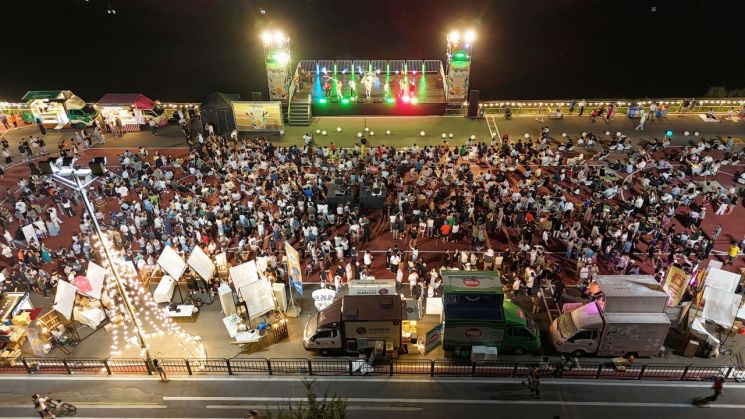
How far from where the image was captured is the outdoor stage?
4284 cm

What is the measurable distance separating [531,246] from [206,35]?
196ft

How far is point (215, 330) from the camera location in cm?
2288

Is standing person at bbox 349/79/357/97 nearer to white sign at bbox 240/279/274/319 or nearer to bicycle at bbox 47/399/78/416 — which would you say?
white sign at bbox 240/279/274/319

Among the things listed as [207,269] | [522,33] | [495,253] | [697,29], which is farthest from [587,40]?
[207,269]

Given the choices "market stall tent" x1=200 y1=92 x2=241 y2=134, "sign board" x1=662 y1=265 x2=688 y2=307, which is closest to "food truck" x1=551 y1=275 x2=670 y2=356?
"sign board" x1=662 y1=265 x2=688 y2=307

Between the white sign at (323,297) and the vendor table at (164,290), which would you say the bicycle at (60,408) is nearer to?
the vendor table at (164,290)

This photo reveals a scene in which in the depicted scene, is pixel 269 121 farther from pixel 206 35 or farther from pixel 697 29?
pixel 697 29

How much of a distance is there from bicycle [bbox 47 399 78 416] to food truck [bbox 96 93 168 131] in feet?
92.0

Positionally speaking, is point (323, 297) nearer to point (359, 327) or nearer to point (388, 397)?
point (359, 327)

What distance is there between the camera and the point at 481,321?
20.1 metres

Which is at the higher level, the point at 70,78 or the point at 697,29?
the point at 697,29

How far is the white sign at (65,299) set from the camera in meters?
21.8

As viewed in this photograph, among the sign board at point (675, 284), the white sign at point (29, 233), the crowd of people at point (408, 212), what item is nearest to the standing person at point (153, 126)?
the crowd of people at point (408, 212)

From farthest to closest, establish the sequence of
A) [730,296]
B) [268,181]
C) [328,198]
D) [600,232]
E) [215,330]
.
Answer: [268,181] → [328,198] → [600,232] → [215,330] → [730,296]
